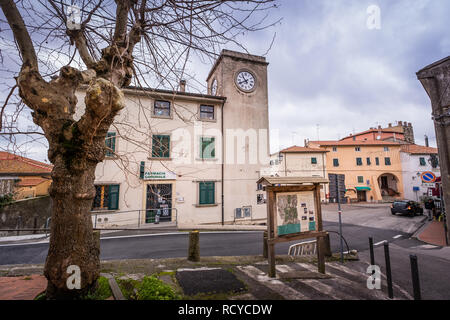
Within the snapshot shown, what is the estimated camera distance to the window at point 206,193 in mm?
14641

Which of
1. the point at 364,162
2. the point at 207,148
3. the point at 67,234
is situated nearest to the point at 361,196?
the point at 364,162

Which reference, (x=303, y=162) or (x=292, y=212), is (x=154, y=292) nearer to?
(x=292, y=212)

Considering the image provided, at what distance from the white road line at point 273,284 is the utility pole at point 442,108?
8.76 m

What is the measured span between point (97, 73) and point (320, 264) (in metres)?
6.12

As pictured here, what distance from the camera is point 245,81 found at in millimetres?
16906

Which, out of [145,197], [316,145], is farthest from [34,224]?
[316,145]

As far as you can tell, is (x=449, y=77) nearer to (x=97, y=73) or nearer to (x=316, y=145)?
(x=97, y=73)

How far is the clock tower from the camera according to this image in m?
15.4

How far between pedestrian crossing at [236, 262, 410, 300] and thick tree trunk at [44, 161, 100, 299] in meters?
2.83

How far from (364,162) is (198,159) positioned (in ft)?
102

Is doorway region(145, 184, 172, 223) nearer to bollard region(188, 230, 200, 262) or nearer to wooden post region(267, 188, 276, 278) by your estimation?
bollard region(188, 230, 200, 262)

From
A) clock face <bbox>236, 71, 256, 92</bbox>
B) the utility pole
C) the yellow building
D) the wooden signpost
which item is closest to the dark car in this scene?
the utility pole

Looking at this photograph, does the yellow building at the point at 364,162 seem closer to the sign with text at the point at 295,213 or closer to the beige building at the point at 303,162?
the beige building at the point at 303,162

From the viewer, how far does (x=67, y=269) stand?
2.98 metres
